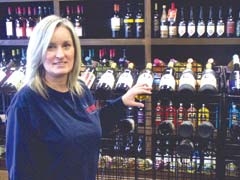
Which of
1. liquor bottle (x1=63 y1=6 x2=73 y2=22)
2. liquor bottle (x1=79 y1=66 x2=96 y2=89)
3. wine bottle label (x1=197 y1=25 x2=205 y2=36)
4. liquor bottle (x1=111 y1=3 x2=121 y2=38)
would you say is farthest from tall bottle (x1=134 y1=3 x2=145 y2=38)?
liquor bottle (x1=79 y1=66 x2=96 y2=89)

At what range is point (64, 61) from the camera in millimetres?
1624

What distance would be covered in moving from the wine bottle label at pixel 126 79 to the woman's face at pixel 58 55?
494 mm

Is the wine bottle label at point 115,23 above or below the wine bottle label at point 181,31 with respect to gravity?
above

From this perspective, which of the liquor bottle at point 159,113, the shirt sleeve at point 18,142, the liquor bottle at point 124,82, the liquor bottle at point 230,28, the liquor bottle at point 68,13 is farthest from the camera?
the liquor bottle at point 68,13

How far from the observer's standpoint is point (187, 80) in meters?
2.00

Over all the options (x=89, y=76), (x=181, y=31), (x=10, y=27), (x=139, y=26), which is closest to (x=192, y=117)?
(x=89, y=76)

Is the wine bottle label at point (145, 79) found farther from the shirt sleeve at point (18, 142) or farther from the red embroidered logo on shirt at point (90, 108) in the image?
the shirt sleeve at point (18, 142)

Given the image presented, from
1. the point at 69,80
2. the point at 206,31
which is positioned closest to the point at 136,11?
the point at 206,31

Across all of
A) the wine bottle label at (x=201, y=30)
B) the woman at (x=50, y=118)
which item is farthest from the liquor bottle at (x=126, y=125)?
the wine bottle label at (x=201, y=30)

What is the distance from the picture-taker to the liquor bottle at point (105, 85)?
207 cm

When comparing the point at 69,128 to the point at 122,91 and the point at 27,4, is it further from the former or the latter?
the point at 27,4

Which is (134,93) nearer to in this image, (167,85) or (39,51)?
(167,85)

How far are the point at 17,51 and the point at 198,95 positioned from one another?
1974 mm

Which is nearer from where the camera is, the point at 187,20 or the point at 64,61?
the point at 64,61
